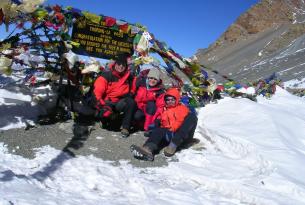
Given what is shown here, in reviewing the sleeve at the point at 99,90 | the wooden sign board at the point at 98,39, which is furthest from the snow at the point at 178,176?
the wooden sign board at the point at 98,39

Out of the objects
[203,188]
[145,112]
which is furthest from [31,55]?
[203,188]

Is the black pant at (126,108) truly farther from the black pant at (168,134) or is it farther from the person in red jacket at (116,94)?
the black pant at (168,134)

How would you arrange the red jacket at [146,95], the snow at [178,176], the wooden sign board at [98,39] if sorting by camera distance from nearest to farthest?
the snow at [178,176] → the red jacket at [146,95] → the wooden sign board at [98,39]

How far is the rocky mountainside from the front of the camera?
40281mm

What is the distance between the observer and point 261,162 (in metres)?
5.84

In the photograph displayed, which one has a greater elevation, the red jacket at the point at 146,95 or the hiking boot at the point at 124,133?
the red jacket at the point at 146,95

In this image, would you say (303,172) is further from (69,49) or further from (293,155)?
(69,49)

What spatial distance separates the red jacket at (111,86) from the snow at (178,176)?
127cm

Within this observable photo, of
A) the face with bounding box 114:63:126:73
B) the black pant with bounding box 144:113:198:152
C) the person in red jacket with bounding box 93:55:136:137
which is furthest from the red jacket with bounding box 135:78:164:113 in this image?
the black pant with bounding box 144:113:198:152

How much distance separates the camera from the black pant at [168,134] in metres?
5.87

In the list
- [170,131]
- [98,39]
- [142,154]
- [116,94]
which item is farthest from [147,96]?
[98,39]

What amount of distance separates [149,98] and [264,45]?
52.9m

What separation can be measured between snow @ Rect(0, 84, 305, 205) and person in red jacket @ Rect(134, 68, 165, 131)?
86 cm

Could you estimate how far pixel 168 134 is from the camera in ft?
20.1
